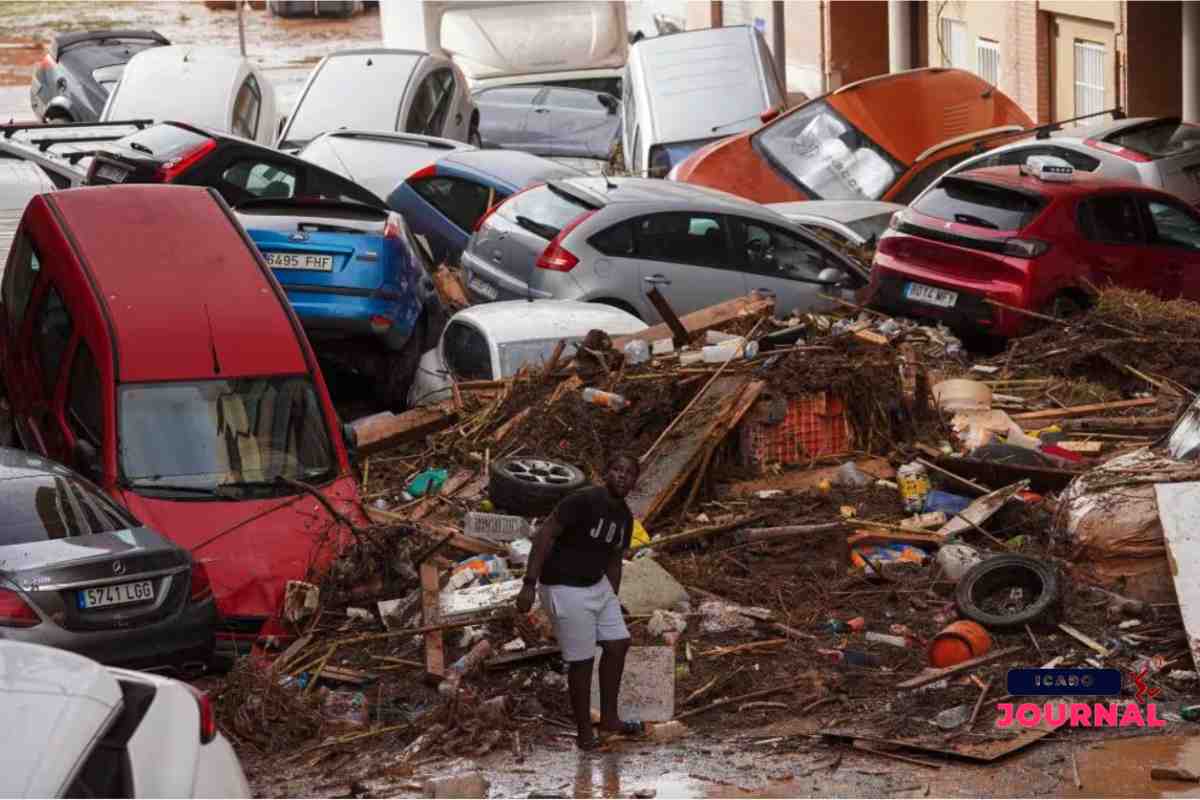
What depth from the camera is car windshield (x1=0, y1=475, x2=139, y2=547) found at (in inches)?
390

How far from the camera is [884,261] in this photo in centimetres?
1780

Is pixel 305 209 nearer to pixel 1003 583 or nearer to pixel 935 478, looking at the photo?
pixel 935 478

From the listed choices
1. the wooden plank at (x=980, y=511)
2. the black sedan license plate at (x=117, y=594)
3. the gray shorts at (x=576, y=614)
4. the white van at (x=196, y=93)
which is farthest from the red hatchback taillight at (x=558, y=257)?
the white van at (x=196, y=93)

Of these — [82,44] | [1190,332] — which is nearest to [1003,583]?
Result: [1190,332]

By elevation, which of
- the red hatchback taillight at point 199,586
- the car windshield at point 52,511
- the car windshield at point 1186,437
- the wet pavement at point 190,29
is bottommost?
the wet pavement at point 190,29

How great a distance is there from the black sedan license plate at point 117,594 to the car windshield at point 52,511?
0.47 meters

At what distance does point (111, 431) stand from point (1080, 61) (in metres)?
20.0

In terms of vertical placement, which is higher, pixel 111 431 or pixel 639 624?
pixel 111 431

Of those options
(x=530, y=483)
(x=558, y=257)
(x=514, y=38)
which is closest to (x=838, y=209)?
(x=558, y=257)

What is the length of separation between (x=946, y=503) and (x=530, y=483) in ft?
8.52

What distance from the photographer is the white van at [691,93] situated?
24266mm

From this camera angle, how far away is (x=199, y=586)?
1013 cm

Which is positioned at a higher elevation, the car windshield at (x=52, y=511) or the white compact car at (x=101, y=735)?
the white compact car at (x=101, y=735)

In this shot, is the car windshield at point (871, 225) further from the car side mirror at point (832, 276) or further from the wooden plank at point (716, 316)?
the wooden plank at point (716, 316)
